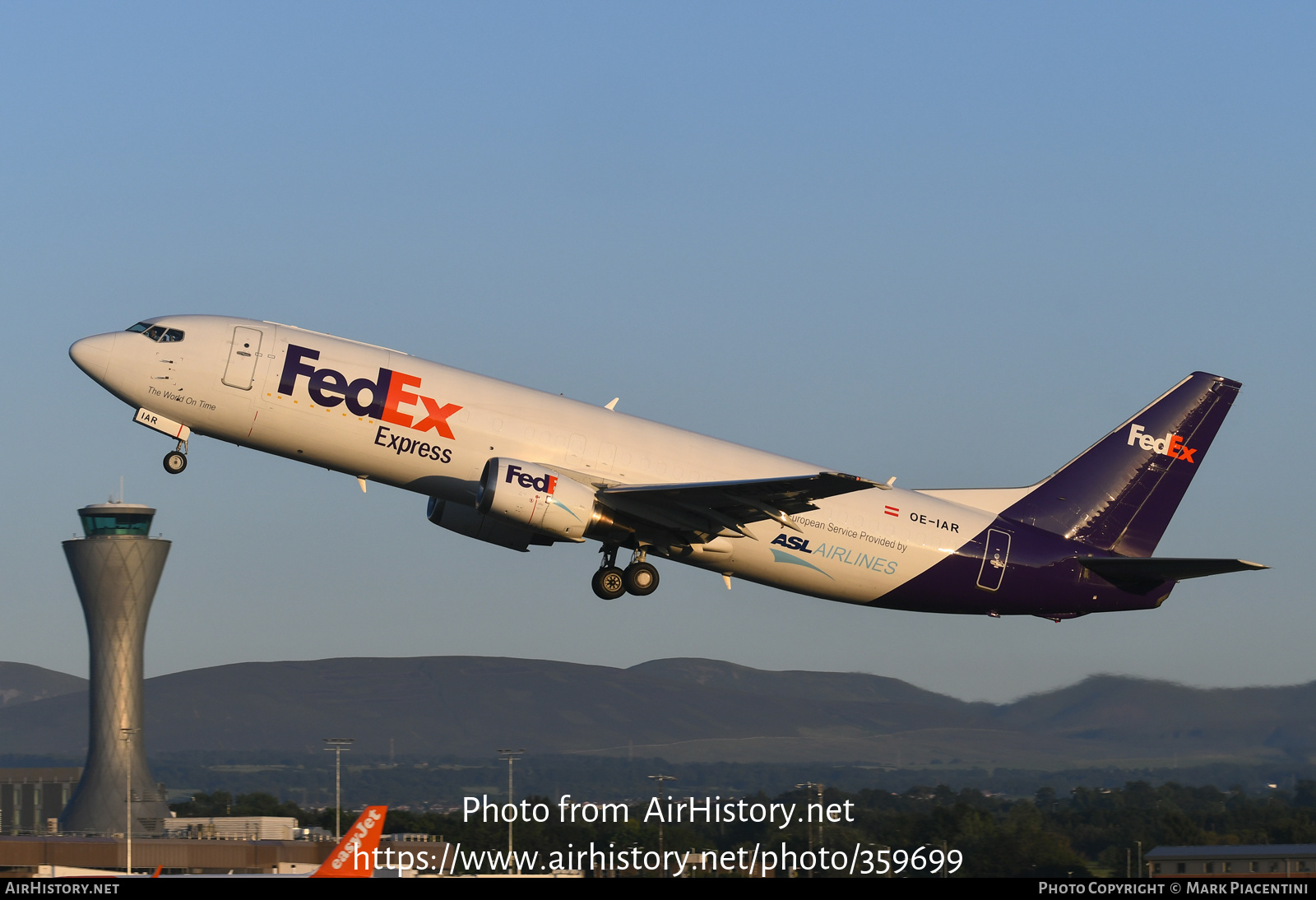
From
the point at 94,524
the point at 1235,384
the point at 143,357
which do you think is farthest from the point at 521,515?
the point at 94,524

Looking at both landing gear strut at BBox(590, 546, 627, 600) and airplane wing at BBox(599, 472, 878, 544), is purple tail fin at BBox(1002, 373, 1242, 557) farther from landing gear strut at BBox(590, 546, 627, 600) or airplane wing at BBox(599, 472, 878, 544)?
landing gear strut at BBox(590, 546, 627, 600)

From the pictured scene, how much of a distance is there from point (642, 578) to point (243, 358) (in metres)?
10.4

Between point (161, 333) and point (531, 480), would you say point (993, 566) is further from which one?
point (161, 333)

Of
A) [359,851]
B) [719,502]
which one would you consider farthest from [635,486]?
[359,851]

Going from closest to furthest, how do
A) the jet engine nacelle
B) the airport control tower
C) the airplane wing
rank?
the airplane wing, the jet engine nacelle, the airport control tower

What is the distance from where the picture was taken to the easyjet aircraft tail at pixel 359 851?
108 ft

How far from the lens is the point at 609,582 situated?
3441 centimetres

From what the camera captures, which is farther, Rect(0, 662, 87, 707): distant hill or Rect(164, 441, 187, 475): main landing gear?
Rect(0, 662, 87, 707): distant hill

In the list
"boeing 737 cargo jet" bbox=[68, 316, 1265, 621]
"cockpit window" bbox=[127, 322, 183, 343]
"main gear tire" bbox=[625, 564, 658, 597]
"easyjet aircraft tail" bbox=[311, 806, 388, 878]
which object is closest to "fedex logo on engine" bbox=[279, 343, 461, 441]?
"boeing 737 cargo jet" bbox=[68, 316, 1265, 621]

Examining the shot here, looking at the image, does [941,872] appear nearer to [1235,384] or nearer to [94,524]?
[1235,384]

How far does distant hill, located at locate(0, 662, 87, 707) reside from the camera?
122438 millimetres

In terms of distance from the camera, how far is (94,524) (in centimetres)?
10425

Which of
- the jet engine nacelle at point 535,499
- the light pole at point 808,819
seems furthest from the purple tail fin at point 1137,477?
the light pole at point 808,819

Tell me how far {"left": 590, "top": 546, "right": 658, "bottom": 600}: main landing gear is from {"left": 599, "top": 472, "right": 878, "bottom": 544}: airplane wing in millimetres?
1241
